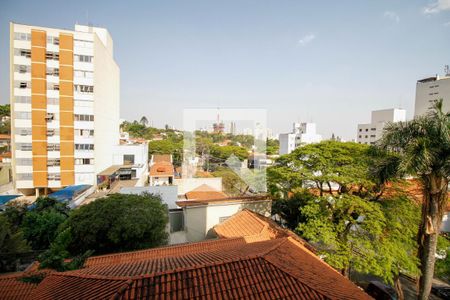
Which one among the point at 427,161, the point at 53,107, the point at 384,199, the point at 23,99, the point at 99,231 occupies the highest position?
the point at 23,99

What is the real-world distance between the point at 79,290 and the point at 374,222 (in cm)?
907

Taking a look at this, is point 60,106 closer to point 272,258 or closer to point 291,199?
point 291,199

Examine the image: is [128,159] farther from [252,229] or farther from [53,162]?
[252,229]

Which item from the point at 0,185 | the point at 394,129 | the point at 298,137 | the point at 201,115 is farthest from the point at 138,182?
the point at 298,137

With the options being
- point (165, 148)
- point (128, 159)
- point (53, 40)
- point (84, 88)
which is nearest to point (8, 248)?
point (84, 88)

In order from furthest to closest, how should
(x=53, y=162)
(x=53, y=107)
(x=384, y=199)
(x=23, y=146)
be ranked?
(x=53, y=162), (x=53, y=107), (x=23, y=146), (x=384, y=199)

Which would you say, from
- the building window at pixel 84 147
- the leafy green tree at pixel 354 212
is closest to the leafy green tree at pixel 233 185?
the leafy green tree at pixel 354 212

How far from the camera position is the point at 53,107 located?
23281mm

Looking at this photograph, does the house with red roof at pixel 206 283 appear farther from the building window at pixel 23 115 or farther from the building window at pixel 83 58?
the building window at pixel 83 58

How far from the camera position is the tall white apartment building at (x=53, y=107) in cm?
2247

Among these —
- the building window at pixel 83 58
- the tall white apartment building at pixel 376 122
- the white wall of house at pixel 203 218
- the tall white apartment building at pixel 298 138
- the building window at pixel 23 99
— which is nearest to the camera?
the white wall of house at pixel 203 218

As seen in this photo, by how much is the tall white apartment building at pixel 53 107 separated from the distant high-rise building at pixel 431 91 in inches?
2133

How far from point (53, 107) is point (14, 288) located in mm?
23177

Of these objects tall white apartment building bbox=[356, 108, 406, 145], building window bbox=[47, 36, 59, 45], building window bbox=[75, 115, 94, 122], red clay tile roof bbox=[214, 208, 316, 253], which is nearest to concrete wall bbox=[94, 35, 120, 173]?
building window bbox=[75, 115, 94, 122]
